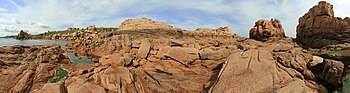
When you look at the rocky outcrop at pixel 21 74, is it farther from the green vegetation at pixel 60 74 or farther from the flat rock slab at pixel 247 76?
the flat rock slab at pixel 247 76

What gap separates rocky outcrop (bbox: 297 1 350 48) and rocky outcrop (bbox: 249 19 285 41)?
7129 millimetres

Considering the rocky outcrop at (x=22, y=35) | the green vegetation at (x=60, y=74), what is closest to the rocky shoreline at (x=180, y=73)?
the green vegetation at (x=60, y=74)

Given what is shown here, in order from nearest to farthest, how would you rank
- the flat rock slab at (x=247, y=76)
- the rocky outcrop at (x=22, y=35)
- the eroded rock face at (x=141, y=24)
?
the flat rock slab at (x=247, y=76), the eroded rock face at (x=141, y=24), the rocky outcrop at (x=22, y=35)

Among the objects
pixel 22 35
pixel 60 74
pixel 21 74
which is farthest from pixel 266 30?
pixel 22 35

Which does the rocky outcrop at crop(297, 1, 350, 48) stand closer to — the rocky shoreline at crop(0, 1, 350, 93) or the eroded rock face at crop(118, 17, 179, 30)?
the rocky shoreline at crop(0, 1, 350, 93)

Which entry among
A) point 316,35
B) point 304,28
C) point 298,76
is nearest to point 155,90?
point 298,76

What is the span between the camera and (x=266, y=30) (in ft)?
200

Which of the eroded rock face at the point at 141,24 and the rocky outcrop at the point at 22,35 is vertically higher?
the rocky outcrop at the point at 22,35

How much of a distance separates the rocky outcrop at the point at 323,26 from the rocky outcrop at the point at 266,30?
23.4 ft

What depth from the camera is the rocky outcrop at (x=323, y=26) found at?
47.7 m

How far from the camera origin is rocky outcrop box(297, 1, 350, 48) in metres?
47.7

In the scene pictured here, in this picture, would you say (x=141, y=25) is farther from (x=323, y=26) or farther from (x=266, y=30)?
(x=323, y=26)

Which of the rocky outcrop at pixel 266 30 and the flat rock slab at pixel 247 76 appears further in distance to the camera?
the rocky outcrop at pixel 266 30

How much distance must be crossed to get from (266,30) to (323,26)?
47.1 feet
